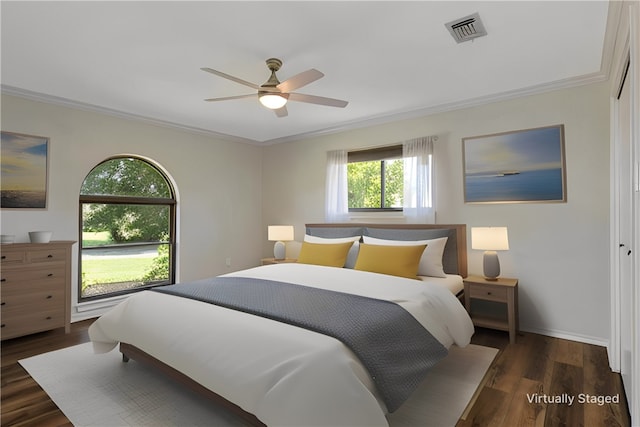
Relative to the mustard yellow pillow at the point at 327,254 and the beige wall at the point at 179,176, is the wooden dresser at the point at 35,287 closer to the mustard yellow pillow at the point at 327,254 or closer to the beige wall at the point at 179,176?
the beige wall at the point at 179,176

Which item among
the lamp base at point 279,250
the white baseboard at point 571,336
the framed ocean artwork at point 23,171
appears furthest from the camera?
the lamp base at point 279,250

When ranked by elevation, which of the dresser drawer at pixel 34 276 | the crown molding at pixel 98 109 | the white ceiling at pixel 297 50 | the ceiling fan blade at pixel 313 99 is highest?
the white ceiling at pixel 297 50

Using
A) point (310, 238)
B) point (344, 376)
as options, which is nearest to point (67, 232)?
point (310, 238)

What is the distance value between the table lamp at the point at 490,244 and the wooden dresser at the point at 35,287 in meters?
4.18

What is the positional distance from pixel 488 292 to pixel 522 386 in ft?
3.40

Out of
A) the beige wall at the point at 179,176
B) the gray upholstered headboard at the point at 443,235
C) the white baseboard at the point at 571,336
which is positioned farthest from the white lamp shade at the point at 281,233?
the white baseboard at the point at 571,336

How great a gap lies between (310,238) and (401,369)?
2766mm

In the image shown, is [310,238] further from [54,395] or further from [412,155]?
[54,395]

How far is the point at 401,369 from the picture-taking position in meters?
1.83

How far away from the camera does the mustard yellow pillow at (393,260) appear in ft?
10.6

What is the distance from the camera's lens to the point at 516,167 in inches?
136

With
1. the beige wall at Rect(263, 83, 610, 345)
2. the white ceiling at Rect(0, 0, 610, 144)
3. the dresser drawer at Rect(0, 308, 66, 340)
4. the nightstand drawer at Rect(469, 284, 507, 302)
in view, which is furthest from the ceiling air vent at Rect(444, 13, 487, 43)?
the dresser drawer at Rect(0, 308, 66, 340)

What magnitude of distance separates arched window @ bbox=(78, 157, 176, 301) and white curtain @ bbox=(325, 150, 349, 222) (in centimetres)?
224

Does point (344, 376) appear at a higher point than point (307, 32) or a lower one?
lower
